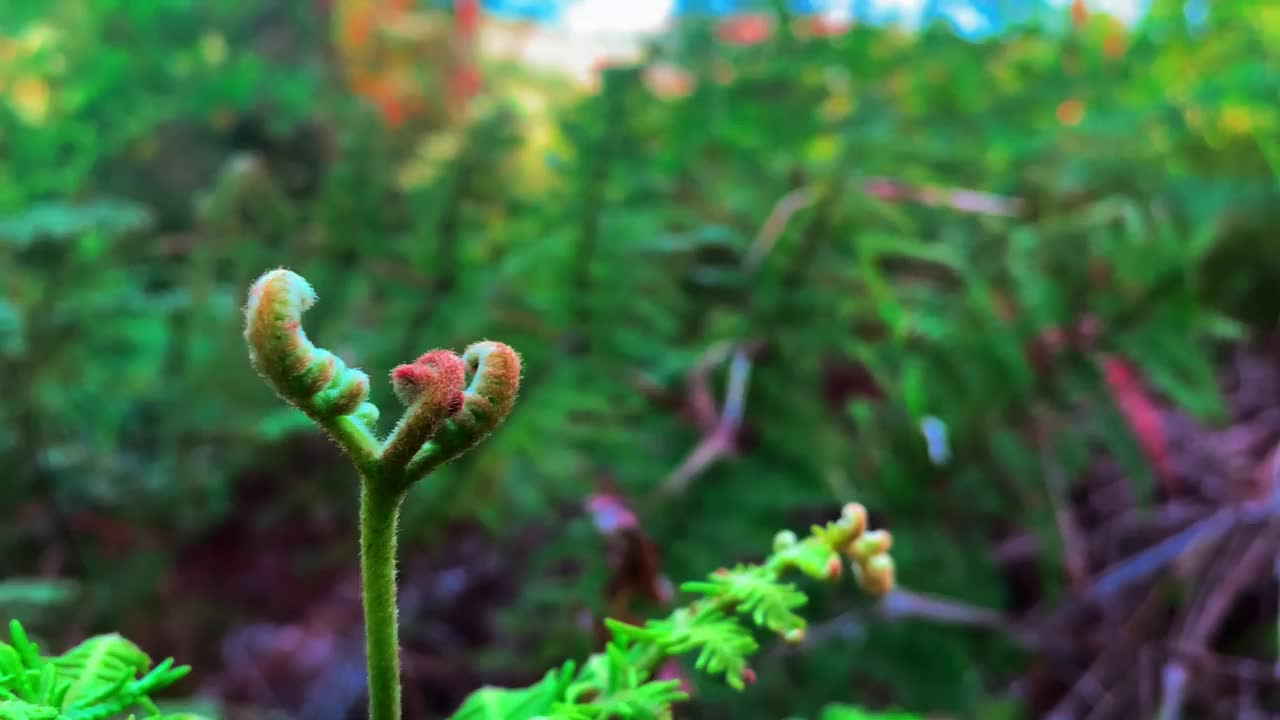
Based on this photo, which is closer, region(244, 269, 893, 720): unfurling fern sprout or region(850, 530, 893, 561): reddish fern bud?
region(244, 269, 893, 720): unfurling fern sprout

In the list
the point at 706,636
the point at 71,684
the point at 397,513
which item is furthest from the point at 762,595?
the point at 71,684

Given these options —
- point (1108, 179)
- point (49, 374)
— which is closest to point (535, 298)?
point (49, 374)

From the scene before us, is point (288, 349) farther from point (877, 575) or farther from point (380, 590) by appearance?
point (877, 575)

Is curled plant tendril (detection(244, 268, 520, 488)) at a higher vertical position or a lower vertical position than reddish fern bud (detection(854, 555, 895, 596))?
higher

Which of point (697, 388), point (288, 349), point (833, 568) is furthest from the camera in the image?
point (697, 388)

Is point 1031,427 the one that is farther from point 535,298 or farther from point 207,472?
point 207,472

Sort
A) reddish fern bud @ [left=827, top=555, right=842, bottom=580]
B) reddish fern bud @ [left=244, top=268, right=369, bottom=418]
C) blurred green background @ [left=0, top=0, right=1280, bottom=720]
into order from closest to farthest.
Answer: reddish fern bud @ [left=244, top=268, right=369, bottom=418]
reddish fern bud @ [left=827, top=555, right=842, bottom=580]
blurred green background @ [left=0, top=0, right=1280, bottom=720]

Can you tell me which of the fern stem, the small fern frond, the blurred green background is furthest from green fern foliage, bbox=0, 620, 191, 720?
the blurred green background

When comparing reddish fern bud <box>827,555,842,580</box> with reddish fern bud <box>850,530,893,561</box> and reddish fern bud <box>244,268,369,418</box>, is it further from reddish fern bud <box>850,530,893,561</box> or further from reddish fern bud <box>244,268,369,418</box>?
reddish fern bud <box>244,268,369,418</box>
